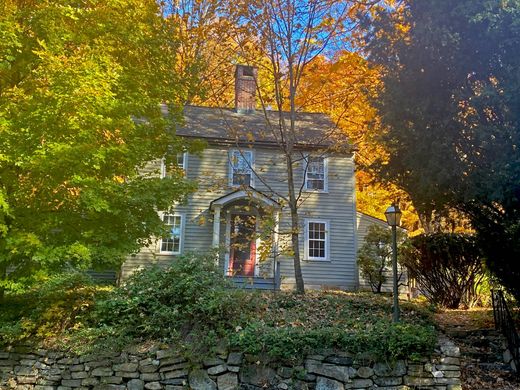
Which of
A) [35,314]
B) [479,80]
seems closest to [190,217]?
[35,314]

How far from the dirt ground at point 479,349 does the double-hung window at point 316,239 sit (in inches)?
231

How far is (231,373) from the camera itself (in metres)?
6.61

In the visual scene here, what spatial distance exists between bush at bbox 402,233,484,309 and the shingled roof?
15.7ft

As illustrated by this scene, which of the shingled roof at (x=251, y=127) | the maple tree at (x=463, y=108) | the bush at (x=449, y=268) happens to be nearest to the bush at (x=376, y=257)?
the bush at (x=449, y=268)

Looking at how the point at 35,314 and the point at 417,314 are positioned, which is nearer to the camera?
the point at 35,314

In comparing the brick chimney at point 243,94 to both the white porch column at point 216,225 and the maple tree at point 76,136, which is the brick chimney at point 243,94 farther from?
the maple tree at point 76,136

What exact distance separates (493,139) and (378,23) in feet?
10.2

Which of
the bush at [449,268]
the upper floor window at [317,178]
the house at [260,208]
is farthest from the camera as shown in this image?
the upper floor window at [317,178]

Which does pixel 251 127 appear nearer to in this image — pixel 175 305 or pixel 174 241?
pixel 174 241

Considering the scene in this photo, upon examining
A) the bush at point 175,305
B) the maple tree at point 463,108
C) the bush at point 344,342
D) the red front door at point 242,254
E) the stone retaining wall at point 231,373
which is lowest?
the stone retaining wall at point 231,373

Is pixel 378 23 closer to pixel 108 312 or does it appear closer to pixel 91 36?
pixel 91 36

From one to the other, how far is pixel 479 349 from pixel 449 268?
335 centimetres

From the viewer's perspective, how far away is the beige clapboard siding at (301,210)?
51.1 feet

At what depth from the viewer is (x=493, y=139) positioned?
696 cm
